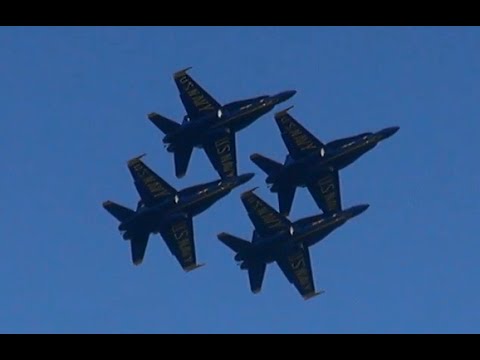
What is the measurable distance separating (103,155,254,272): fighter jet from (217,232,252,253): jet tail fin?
3773 mm

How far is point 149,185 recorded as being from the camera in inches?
4023

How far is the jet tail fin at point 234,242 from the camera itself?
10003 cm

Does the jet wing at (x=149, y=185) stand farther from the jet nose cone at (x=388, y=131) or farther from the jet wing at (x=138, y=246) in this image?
the jet nose cone at (x=388, y=131)

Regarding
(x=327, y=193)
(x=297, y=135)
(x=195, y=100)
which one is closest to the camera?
(x=297, y=135)

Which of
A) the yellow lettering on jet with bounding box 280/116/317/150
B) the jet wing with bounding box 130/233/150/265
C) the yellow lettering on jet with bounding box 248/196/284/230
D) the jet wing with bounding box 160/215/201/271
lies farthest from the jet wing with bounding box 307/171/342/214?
the jet wing with bounding box 130/233/150/265

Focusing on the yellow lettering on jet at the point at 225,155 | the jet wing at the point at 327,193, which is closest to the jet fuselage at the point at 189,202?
the yellow lettering on jet at the point at 225,155

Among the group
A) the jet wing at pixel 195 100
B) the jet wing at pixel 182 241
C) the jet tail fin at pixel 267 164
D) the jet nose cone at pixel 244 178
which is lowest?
the jet wing at pixel 182 241

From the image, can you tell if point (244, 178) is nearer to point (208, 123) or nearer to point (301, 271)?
point (208, 123)

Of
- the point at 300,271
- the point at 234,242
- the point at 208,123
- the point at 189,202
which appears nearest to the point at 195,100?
the point at 208,123

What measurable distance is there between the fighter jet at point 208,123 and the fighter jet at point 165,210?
348 centimetres

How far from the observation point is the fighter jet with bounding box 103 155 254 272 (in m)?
99.4

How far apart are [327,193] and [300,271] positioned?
8205 millimetres
